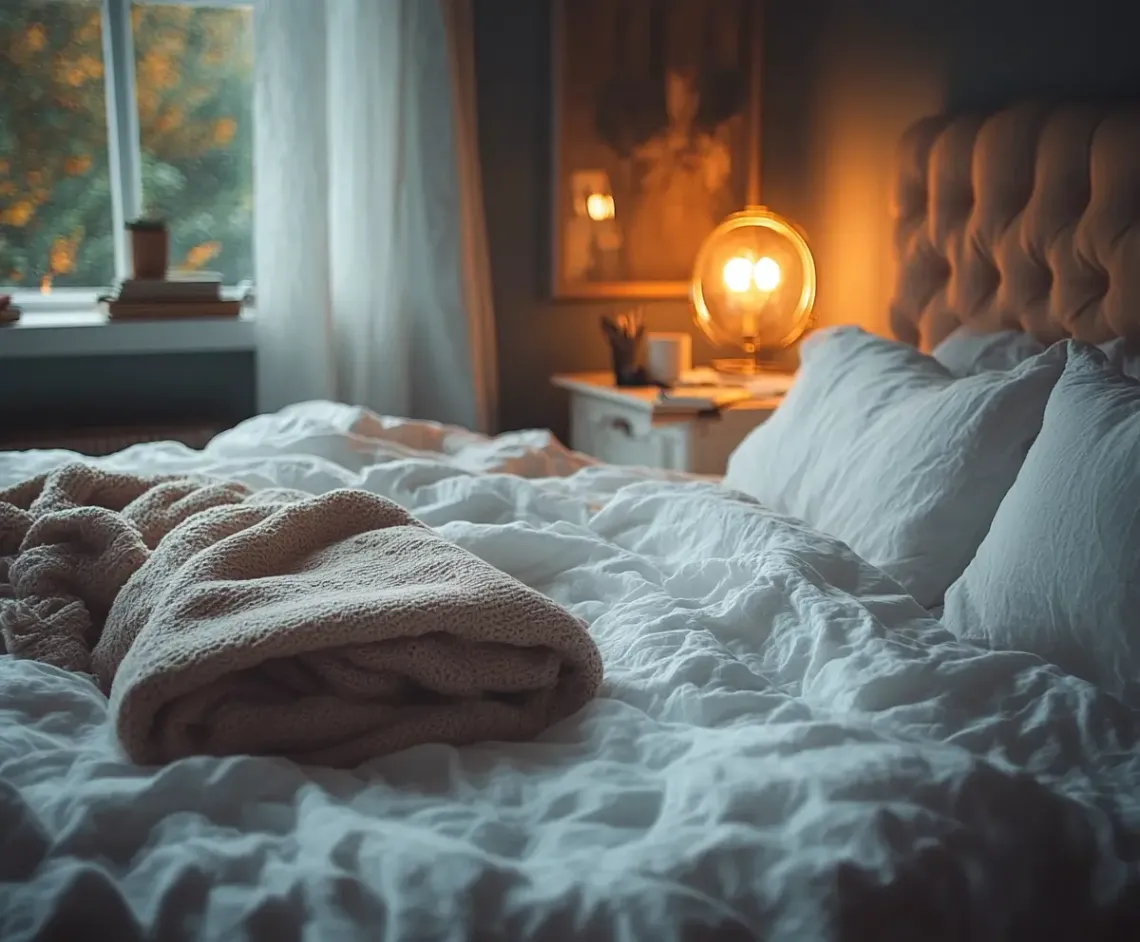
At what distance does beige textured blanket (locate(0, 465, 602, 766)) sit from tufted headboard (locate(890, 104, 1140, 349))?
4.13 feet

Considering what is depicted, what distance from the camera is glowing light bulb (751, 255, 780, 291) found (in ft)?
9.52

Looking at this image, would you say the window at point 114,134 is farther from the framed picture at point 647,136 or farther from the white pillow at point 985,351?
the white pillow at point 985,351

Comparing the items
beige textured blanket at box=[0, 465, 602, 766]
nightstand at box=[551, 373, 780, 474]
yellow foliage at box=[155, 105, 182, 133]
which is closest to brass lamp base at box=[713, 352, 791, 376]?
nightstand at box=[551, 373, 780, 474]

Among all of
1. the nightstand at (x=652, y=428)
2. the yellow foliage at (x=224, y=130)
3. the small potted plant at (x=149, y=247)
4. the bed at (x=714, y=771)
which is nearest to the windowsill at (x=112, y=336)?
the small potted plant at (x=149, y=247)

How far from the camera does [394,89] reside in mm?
2914

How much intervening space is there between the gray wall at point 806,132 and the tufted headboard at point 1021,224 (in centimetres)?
22

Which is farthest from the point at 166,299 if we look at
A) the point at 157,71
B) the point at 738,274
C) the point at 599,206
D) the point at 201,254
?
the point at 738,274

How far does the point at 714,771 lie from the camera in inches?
37.7

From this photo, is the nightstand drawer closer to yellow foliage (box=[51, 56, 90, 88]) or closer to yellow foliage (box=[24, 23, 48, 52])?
yellow foliage (box=[51, 56, 90, 88])

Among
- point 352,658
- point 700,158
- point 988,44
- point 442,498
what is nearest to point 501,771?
point 352,658

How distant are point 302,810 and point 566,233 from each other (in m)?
2.41

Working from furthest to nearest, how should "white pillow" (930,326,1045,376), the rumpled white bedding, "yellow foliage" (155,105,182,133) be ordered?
"yellow foliage" (155,105,182,133)
"white pillow" (930,326,1045,376)
the rumpled white bedding

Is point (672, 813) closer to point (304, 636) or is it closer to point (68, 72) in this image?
point (304, 636)

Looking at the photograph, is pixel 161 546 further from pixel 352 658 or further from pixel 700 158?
pixel 700 158
